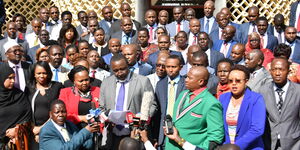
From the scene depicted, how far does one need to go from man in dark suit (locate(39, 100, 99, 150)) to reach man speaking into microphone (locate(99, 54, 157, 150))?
1.71ft

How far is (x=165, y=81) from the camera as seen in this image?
6.16 meters

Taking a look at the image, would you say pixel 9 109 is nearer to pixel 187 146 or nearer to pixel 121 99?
pixel 121 99

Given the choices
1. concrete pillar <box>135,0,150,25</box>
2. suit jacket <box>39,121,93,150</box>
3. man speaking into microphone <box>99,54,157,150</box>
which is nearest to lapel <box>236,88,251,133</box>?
man speaking into microphone <box>99,54,157,150</box>

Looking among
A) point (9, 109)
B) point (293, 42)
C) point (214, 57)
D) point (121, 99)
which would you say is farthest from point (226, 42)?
point (9, 109)

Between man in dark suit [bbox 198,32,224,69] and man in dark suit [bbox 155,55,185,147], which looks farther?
man in dark suit [bbox 198,32,224,69]

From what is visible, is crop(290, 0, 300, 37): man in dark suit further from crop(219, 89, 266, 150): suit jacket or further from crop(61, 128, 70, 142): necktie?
crop(61, 128, 70, 142): necktie

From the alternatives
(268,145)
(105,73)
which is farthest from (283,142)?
(105,73)

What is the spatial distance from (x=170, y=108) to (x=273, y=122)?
4.32 ft

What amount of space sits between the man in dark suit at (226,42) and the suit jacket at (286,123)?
11.0 ft

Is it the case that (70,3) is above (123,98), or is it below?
above

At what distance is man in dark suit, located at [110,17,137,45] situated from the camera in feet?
30.3

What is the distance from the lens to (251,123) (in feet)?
15.9

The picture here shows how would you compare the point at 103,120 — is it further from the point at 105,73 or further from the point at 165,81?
the point at 105,73

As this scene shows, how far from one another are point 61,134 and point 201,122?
1.56 metres
